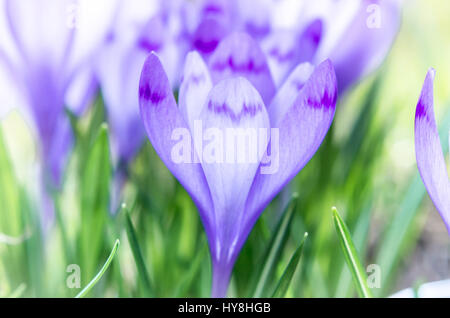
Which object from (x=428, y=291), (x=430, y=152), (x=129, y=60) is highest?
(x=129, y=60)

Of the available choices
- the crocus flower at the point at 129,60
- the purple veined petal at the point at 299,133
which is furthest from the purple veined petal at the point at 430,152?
the crocus flower at the point at 129,60

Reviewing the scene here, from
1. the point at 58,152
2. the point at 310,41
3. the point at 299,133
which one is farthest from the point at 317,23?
the point at 58,152

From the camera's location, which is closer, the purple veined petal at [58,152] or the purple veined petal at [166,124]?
the purple veined petal at [166,124]

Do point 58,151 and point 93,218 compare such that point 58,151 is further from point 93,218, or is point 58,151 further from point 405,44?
point 405,44

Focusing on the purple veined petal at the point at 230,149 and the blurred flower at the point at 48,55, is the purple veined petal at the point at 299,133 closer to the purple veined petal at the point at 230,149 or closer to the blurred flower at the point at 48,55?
the purple veined petal at the point at 230,149

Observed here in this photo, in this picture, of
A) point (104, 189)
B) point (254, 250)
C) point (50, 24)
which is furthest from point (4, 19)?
point (254, 250)

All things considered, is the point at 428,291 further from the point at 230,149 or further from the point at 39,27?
the point at 39,27

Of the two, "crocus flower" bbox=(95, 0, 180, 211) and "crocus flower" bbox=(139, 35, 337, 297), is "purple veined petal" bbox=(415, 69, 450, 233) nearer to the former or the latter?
"crocus flower" bbox=(139, 35, 337, 297)
